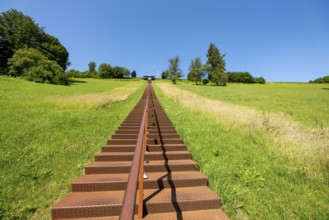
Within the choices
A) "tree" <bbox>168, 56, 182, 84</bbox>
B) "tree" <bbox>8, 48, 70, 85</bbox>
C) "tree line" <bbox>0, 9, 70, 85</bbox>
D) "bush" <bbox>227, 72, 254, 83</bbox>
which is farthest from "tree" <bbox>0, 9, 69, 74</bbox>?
"bush" <bbox>227, 72, 254, 83</bbox>

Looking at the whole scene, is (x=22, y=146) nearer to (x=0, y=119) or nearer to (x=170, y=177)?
(x=0, y=119)

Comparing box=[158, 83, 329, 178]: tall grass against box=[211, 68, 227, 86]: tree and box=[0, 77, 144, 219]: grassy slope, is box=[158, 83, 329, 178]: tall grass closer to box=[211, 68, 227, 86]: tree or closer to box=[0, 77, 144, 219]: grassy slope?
box=[0, 77, 144, 219]: grassy slope

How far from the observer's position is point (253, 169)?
4.60 metres

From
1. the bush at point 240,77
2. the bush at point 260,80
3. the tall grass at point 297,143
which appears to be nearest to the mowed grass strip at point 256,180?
the tall grass at point 297,143

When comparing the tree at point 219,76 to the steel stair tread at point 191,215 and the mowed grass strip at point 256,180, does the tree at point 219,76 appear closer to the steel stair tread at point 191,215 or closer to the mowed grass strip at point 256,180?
the mowed grass strip at point 256,180

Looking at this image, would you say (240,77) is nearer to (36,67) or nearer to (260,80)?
(260,80)

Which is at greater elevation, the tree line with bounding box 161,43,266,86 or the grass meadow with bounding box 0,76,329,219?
the tree line with bounding box 161,43,266,86

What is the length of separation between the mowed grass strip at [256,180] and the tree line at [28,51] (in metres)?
36.3

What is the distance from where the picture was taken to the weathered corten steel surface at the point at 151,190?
298cm

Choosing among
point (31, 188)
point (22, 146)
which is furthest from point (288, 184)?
point (22, 146)

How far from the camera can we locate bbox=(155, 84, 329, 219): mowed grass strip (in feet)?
10.7

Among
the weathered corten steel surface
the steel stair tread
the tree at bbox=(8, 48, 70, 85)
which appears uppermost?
the tree at bbox=(8, 48, 70, 85)

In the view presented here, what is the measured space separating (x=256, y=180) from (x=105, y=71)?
10719 centimetres

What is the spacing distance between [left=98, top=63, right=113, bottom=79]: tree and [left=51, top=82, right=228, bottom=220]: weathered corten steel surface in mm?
103419
